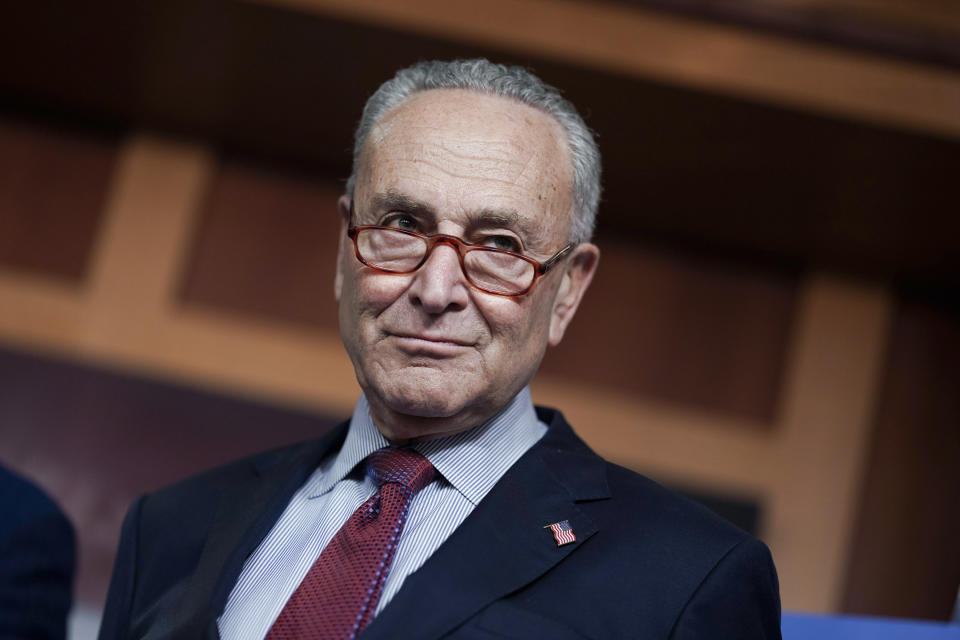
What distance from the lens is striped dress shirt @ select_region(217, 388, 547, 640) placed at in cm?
130

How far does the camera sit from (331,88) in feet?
8.36

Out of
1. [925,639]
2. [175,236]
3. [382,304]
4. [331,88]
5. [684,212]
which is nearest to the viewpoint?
[382,304]

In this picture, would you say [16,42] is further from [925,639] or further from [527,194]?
[925,639]

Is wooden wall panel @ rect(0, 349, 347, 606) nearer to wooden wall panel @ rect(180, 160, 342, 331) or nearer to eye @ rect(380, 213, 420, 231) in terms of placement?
wooden wall panel @ rect(180, 160, 342, 331)

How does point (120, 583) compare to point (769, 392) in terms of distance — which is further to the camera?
point (769, 392)

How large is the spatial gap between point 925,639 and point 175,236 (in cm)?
236

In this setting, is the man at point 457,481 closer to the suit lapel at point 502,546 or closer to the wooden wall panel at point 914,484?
the suit lapel at point 502,546

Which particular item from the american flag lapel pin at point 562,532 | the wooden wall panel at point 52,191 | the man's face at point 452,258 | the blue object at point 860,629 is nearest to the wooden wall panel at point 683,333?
the wooden wall panel at point 52,191

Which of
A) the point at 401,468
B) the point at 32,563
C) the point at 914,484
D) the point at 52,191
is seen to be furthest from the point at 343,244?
the point at 914,484

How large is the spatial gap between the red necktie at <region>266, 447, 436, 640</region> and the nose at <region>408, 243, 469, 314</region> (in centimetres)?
21

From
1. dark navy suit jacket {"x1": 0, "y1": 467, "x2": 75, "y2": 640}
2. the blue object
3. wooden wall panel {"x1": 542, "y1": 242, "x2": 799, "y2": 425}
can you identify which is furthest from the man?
wooden wall panel {"x1": 542, "y1": 242, "x2": 799, "y2": 425}

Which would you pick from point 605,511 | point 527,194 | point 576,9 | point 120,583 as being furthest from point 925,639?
point 576,9

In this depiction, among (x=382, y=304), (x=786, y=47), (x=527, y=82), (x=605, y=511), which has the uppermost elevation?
(x=786, y=47)

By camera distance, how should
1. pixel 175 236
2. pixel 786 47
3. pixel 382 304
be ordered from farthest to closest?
pixel 175 236
pixel 786 47
pixel 382 304
